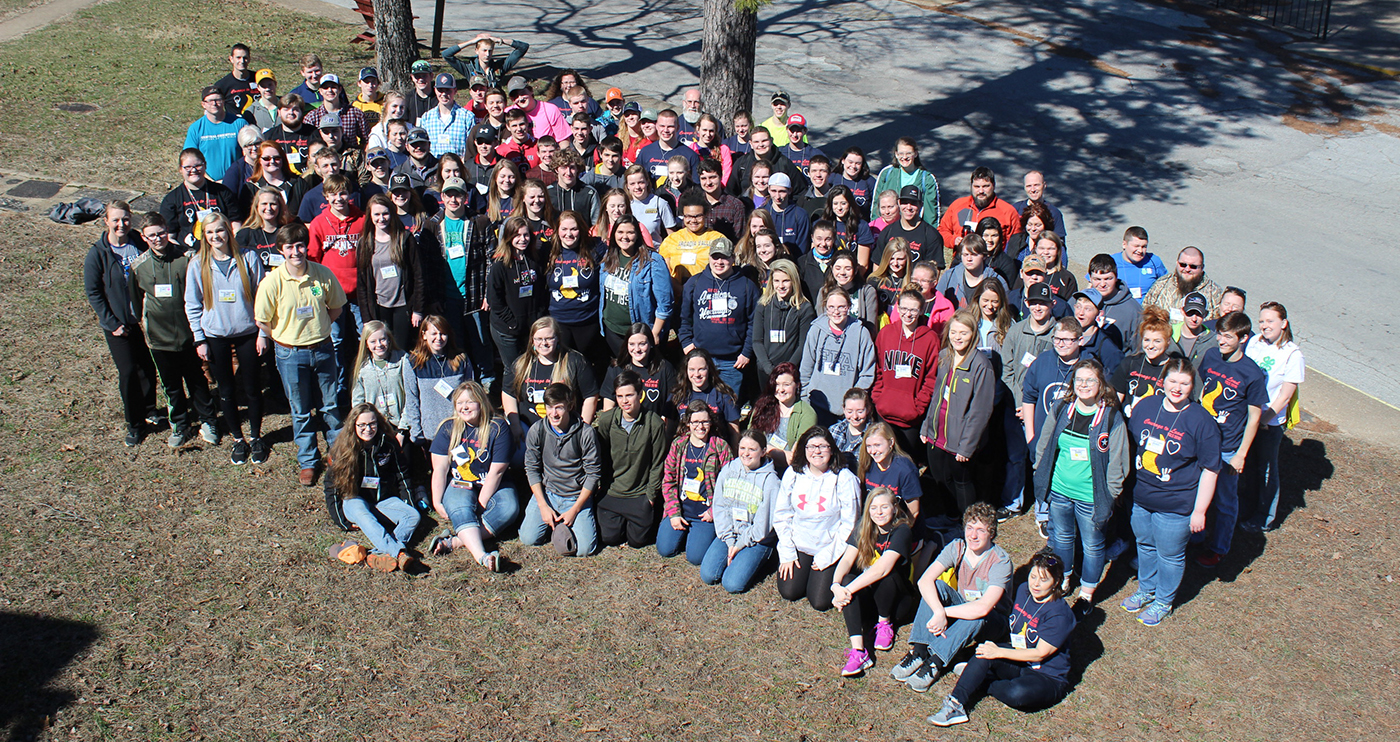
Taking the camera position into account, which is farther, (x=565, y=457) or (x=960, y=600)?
(x=565, y=457)

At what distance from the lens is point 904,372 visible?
6.93 meters

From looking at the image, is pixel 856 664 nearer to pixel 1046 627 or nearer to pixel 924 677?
pixel 924 677

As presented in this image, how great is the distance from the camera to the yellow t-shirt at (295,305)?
7141 mm

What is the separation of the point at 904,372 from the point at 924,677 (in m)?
Result: 2.14

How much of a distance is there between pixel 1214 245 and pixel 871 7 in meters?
11.4

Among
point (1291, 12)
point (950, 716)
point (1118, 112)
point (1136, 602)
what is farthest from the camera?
point (1291, 12)

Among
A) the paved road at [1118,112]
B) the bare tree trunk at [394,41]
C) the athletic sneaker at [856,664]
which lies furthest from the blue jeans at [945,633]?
the bare tree trunk at [394,41]

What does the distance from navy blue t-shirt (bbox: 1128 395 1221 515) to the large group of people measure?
0.02 m

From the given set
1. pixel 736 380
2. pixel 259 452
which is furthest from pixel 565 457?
pixel 259 452

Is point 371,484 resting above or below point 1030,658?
above

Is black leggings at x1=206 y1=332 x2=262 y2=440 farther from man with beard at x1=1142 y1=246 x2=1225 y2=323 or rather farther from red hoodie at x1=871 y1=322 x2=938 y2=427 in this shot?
man with beard at x1=1142 y1=246 x2=1225 y2=323

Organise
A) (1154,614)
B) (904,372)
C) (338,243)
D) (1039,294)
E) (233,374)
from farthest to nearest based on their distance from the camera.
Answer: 1. (338,243)
2. (233,374)
3. (904,372)
4. (1039,294)
5. (1154,614)

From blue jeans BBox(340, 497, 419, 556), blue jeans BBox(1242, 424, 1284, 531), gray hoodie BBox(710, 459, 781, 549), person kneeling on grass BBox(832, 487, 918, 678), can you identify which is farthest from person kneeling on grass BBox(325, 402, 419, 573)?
blue jeans BBox(1242, 424, 1284, 531)

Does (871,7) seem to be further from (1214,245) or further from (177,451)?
(177,451)
